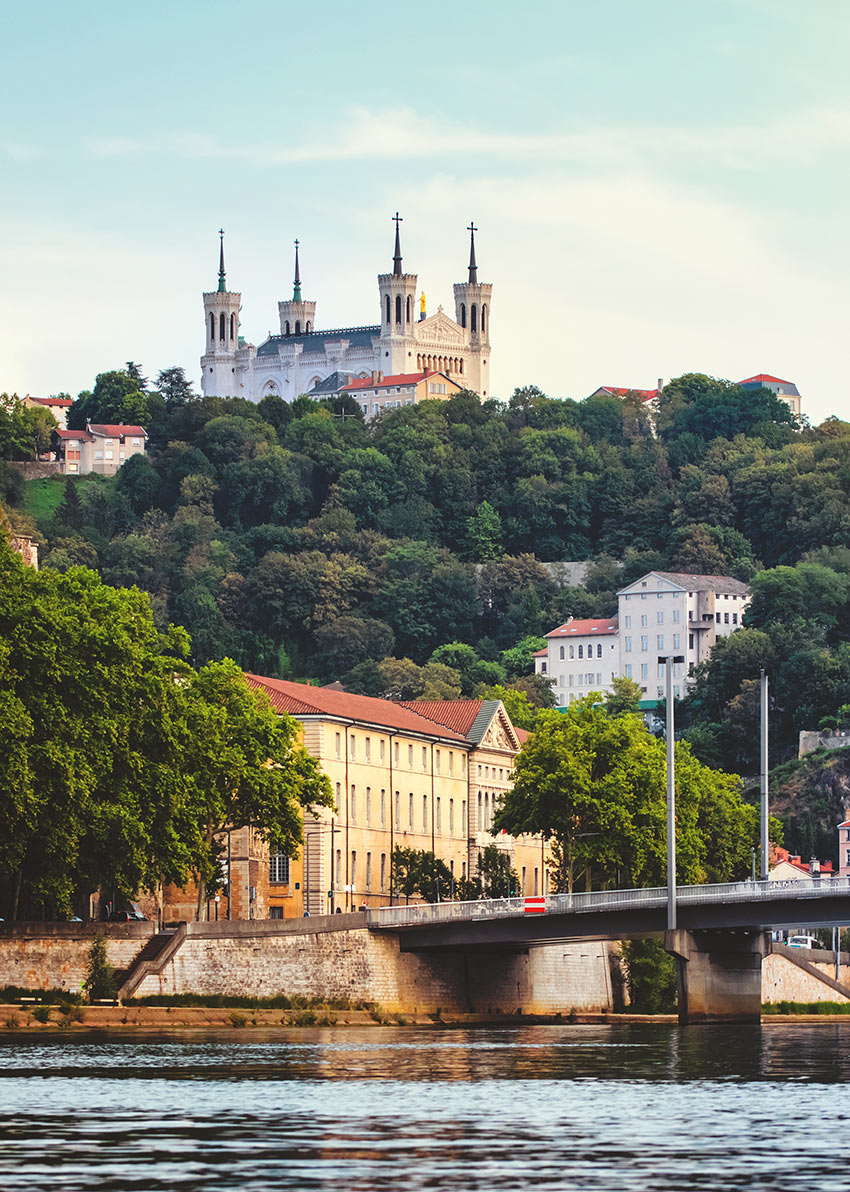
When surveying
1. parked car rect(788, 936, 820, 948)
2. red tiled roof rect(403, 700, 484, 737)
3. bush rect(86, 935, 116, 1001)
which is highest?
red tiled roof rect(403, 700, 484, 737)

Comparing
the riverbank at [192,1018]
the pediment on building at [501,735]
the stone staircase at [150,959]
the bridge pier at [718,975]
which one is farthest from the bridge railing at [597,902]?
the pediment on building at [501,735]

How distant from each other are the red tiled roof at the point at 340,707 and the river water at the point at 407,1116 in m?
39.4

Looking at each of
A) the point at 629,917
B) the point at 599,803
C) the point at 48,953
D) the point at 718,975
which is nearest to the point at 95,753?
the point at 48,953

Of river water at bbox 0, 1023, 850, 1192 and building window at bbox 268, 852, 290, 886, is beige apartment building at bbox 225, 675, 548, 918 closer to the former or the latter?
building window at bbox 268, 852, 290, 886

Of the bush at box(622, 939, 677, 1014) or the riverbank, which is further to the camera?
the bush at box(622, 939, 677, 1014)

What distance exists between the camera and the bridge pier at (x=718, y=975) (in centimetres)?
10575

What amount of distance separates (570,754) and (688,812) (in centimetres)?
962

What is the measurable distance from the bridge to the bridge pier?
0.09m

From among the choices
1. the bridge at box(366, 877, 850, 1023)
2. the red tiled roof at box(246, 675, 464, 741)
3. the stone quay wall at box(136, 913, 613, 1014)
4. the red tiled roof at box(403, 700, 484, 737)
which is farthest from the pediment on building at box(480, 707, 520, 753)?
the bridge at box(366, 877, 850, 1023)

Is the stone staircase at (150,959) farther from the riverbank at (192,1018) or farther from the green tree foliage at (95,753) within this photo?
the green tree foliage at (95,753)

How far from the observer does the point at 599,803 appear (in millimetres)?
118875

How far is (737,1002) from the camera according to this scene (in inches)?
4284

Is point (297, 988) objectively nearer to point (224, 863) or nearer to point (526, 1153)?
point (224, 863)

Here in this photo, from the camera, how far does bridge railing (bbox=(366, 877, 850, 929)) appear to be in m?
97.6
